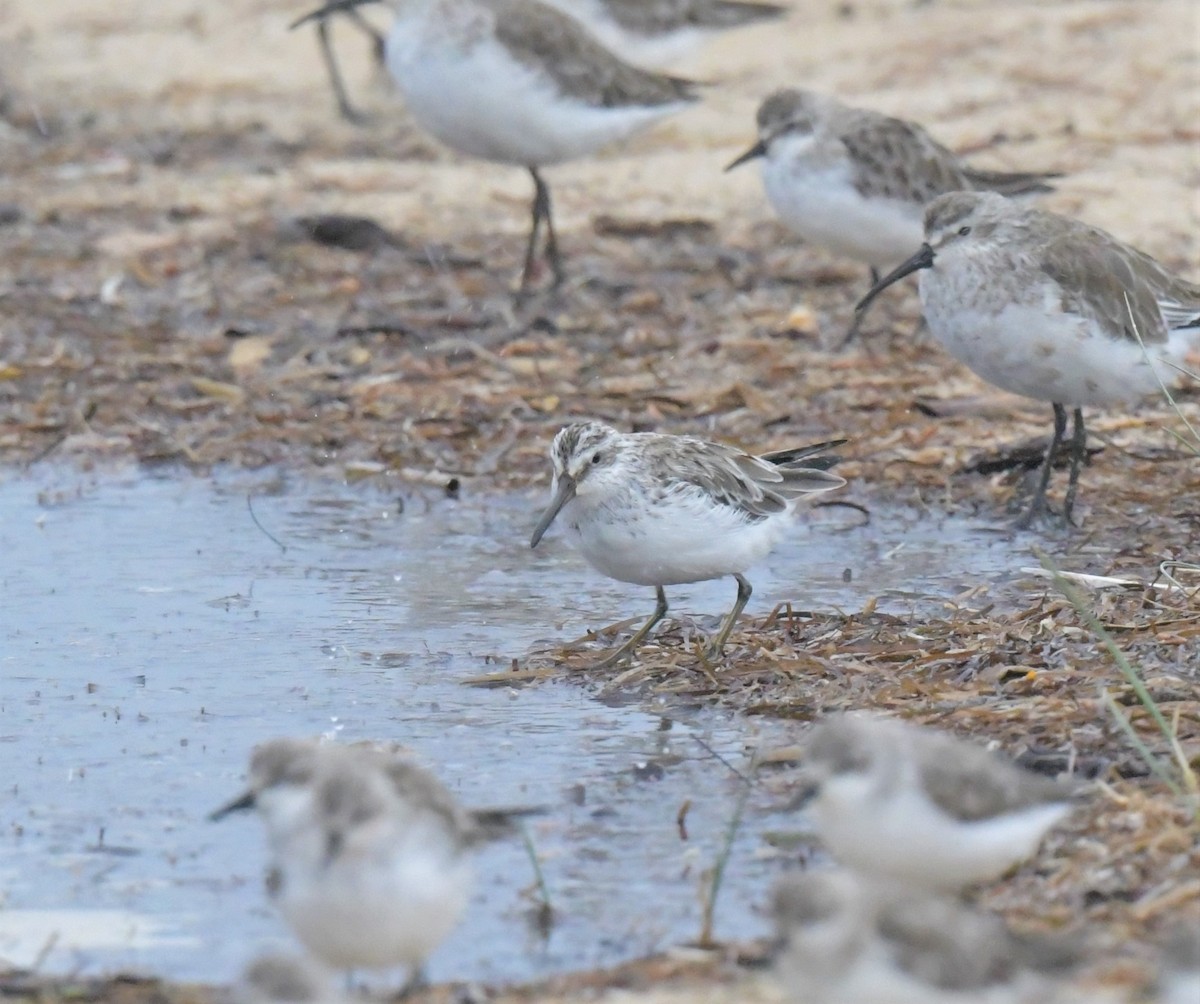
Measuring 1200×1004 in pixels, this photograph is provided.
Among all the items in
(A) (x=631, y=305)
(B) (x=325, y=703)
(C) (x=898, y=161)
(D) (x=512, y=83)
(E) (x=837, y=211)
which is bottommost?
(A) (x=631, y=305)

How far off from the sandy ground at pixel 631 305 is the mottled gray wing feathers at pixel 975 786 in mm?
374

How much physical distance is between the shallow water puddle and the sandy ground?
36 centimetres

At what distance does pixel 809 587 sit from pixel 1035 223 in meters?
1.78

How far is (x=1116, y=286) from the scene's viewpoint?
834 centimetres

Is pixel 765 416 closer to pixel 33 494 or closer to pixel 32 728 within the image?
pixel 33 494

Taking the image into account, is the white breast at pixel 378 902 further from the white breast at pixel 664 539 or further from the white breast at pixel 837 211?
the white breast at pixel 837 211

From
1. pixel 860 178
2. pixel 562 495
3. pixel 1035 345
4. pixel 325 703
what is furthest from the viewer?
pixel 860 178

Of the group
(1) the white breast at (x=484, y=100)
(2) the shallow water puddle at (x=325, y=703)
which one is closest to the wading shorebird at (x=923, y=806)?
(2) the shallow water puddle at (x=325, y=703)

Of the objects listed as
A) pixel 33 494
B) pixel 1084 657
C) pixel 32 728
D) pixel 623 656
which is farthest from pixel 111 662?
pixel 1084 657

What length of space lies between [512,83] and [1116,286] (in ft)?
14.5

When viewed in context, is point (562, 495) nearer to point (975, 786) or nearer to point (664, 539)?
point (664, 539)

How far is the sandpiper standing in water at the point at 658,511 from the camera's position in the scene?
22.6 ft

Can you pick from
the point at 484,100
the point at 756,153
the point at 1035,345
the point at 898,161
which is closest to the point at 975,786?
the point at 1035,345

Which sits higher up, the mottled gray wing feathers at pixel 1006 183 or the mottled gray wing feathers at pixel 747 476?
the mottled gray wing feathers at pixel 747 476
